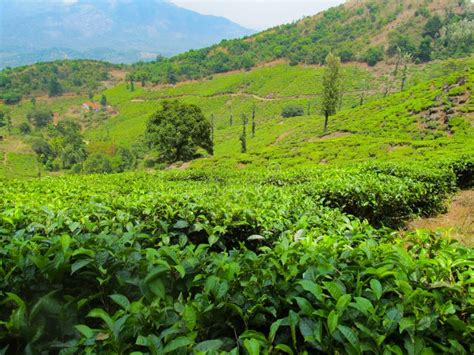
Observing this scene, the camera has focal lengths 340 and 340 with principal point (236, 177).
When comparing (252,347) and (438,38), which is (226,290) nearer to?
(252,347)

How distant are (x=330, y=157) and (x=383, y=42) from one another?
510ft

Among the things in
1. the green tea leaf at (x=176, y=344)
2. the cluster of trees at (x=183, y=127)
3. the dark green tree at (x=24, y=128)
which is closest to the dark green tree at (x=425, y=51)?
the cluster of trees at (x=183, y=127)

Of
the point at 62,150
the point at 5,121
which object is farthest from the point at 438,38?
the point at 5,121

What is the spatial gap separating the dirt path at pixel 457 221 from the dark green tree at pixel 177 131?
39.1m

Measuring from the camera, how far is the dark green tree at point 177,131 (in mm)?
47656

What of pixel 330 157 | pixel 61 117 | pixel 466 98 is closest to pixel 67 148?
pixel 61 117

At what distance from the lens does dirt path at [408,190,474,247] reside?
8.23 m

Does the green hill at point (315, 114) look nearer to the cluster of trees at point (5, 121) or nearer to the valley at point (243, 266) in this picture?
the valley at point (243, 266)

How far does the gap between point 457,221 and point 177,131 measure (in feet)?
135

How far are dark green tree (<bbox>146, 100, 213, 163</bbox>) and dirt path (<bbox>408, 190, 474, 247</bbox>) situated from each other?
39063 millimetres

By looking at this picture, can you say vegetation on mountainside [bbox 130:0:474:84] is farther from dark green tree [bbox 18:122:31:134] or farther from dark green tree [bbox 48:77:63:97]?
dark green tree [bbox 18:122:31:134]

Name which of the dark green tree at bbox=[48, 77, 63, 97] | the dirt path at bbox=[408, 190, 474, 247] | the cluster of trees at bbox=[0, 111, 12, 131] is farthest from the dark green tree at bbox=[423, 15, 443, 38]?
the dark green tree at bbox=[48, 77, 63, 97]

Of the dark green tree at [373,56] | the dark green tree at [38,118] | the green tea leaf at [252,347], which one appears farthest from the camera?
the dark green tree at [38,118]

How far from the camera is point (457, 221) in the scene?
398 inches
